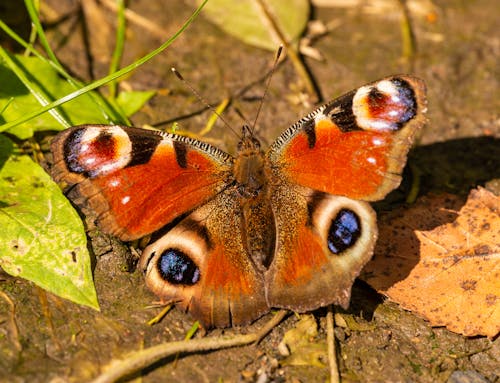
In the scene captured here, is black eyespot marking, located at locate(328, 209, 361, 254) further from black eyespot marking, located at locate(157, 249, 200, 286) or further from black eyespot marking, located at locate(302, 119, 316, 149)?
black eyespot marking, located at locate(157, 249, 200, 286)

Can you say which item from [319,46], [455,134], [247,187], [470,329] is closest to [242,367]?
[247,187]

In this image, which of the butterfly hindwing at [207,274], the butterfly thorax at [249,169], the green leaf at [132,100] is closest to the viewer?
the butterfly hindwing at [207,274]

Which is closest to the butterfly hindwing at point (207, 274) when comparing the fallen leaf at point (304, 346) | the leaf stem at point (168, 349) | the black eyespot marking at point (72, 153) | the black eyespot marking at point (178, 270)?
the black eyespot marking at point (178, 270)

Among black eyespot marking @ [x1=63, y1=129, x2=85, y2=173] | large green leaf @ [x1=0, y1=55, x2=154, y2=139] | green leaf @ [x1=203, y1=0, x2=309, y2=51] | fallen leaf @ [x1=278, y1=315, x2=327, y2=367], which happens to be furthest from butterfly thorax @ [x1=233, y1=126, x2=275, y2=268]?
green leaf @ [x1=203, y1=0, x2=309, y2=51]

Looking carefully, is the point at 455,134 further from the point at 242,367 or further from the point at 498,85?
the point at 242,367

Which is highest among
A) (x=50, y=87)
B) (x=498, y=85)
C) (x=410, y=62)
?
(x=50, y=87)

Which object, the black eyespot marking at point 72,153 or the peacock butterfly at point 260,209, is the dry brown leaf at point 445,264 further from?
the black eyespot marking at point 72,153
